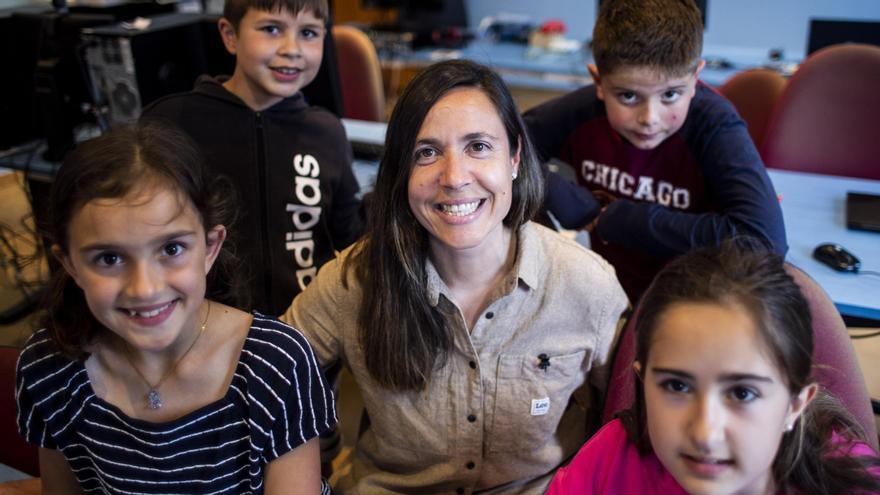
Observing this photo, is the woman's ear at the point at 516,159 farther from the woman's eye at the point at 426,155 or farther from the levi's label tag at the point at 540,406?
the levi's label tag at the point at 540,406

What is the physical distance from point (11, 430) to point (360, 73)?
2223 millimetres

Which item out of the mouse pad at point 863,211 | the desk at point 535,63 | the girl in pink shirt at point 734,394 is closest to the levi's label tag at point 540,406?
the girl in pink shirt at point 734,394

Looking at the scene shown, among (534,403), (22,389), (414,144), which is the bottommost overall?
(534,403)

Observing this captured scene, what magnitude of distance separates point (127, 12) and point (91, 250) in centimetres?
180

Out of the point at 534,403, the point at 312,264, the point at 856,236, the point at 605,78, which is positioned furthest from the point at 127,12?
the point at 856,236

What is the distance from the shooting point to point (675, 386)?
3.17 feet

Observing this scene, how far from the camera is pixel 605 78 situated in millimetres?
1677

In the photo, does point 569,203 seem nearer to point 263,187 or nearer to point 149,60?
point 263,187

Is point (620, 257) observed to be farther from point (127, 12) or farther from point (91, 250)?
point (127, 12)

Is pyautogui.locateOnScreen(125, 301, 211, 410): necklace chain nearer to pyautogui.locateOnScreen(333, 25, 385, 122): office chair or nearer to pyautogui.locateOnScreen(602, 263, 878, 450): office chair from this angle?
pyautogui.locateOnScreen(602, 263, 878, 450): office chair

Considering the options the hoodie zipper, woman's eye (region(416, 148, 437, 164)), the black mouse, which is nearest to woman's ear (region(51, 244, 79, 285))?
woman's eye (region(416, 148, 437, 164))

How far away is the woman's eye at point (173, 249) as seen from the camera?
1124 mm

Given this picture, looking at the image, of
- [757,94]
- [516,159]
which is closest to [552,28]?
[757,94]

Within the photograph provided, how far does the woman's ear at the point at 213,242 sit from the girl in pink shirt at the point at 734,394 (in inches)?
25.4
